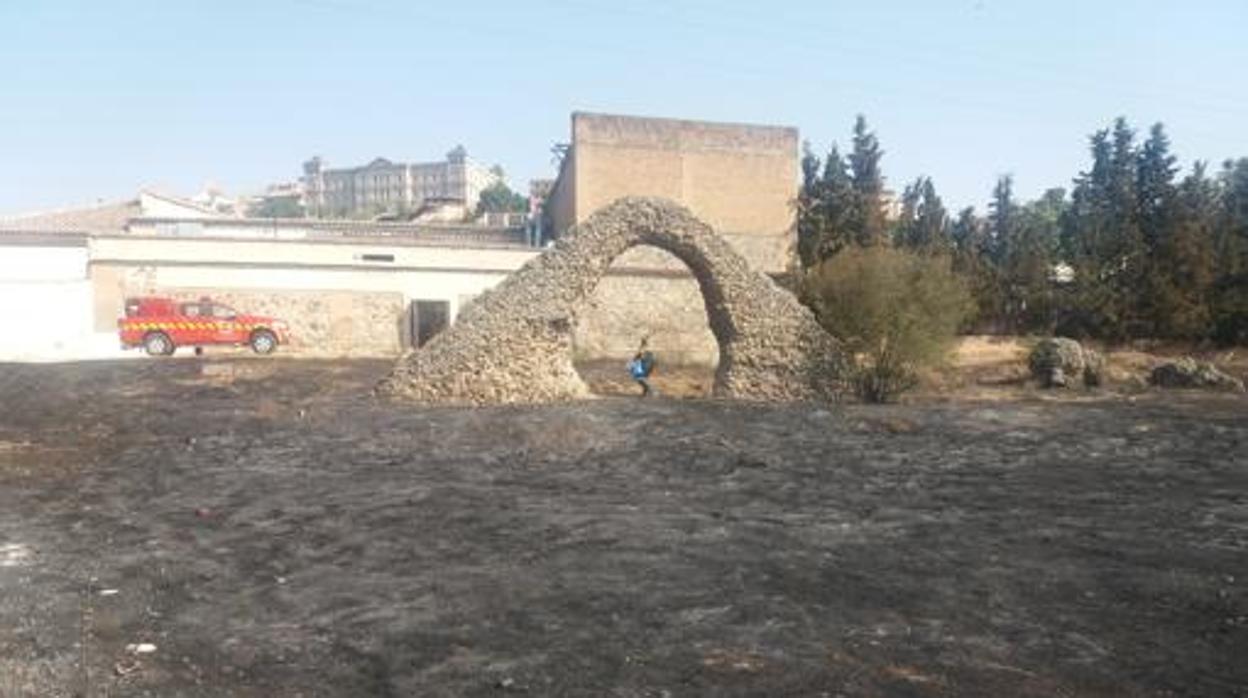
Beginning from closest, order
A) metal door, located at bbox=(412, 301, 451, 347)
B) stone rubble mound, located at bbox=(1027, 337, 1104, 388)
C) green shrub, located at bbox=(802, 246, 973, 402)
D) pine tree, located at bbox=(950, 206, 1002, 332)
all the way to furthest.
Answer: green shrub, located at bbox=(802, 246, 973, 402)
stone rubble mound, located at bbox=(1027, 337, 1104, 388)
metal door, located at bbox=(412, 301, 451, 347)
pine tree, located at bbox=(950, 206, 1002, 332)

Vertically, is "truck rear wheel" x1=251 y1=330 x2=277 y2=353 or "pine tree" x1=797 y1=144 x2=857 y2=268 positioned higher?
"pine tree" x1=797 y1=144 x2=857 y2=268

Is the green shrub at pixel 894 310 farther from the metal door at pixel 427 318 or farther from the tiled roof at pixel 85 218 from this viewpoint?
the tiled roof at pixel 85 218

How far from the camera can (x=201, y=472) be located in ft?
41.7

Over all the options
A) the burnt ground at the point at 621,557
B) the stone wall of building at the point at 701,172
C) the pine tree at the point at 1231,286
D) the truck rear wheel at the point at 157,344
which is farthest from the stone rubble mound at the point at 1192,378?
the truck rear wheel at the point at 157,344

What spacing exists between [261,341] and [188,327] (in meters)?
1.99

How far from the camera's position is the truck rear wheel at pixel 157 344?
2962 centimetres

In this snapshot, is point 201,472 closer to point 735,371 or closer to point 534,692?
point 534,692

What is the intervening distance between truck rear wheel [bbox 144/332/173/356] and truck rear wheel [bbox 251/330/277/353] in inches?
86.8

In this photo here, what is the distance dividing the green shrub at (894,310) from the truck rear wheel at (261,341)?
52.1 ft

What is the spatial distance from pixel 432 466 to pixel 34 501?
4320 millimetres

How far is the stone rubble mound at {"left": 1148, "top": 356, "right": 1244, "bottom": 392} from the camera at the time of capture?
24.7m

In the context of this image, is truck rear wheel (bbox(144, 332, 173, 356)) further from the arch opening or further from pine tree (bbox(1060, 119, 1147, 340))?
pine tree (bbox(1060, 119, 1147, 340))

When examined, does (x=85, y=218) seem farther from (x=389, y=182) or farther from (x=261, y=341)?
(x=389, y=182)

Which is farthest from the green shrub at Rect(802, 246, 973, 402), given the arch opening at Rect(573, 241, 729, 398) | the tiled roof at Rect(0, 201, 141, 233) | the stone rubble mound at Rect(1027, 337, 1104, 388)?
the tiled roof at Rect(0, 201, 141, 233)
